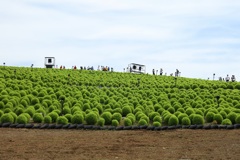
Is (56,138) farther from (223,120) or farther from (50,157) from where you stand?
(223,120)

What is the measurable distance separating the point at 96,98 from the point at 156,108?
4.85 meters

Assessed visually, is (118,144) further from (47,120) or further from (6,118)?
(6,118)

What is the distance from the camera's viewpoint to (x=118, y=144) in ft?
47.6

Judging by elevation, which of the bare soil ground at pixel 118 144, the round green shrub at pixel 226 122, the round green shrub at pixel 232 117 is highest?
Answer: the round green shrub at pixel 232 117

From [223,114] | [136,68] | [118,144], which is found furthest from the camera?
[136,68]

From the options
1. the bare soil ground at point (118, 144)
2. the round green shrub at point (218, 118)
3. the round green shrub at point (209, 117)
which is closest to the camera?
the bare soil ground at point (118, 144)

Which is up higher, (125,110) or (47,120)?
(125,110)

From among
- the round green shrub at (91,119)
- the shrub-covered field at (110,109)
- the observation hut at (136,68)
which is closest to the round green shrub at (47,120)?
the shrub-covered field at (110,109)

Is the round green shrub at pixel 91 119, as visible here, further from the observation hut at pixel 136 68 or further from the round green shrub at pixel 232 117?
the observation hut at pixel 136 68

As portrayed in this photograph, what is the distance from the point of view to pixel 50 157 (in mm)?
12141

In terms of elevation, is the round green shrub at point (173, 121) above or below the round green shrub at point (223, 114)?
below

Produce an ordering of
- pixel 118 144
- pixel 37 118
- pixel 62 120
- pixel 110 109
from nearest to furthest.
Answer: pixel 118 144 → pixel 62 120 → pixel 37 118 → pixel 110 109

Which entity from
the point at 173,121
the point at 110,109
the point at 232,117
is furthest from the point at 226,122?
the point at 110,109

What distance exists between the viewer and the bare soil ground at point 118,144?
12570 millimetres
